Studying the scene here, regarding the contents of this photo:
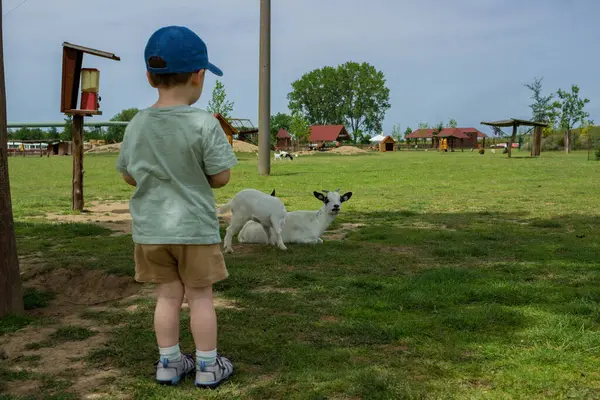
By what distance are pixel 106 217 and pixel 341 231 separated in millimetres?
4491

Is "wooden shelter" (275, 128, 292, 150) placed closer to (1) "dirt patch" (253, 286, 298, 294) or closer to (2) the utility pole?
(2) the utility pole

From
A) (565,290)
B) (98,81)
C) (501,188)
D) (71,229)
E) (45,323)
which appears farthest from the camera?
(501,188)

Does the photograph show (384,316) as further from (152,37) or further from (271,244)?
(271,244)

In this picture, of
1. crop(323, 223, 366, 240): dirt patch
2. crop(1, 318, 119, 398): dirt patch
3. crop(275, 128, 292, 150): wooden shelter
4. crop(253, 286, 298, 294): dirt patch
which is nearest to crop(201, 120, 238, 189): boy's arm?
crop(1, 318, 119, 398): dirt patch

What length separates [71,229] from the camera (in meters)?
8.94

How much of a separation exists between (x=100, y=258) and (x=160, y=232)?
3.97m

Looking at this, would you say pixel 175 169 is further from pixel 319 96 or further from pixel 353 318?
pixel 319 96

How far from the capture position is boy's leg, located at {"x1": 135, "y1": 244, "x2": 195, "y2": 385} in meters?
3.18

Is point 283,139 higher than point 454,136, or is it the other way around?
point 454,136

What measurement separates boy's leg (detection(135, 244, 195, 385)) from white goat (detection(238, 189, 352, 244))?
4.54 metres

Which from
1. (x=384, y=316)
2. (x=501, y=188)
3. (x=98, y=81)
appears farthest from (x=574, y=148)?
(x=384, y=316)

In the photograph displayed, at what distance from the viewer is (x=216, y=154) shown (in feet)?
10.3

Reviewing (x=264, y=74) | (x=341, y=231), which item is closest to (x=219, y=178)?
(x=341, y=231)

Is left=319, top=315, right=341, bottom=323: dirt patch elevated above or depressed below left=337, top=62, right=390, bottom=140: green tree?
below
